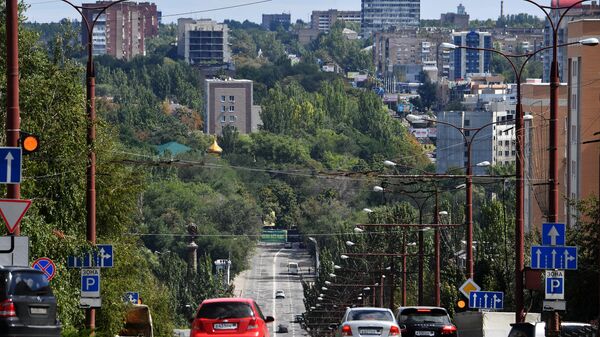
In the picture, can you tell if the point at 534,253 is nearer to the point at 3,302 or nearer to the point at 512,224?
the point at 3,302

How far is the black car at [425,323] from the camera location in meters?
40.5

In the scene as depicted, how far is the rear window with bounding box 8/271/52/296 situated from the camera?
30.0 meters

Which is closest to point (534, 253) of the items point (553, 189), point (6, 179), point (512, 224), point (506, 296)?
point (553, 189)

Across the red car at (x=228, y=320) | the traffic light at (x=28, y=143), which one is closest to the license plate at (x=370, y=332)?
the red car at (x=228, y=320)

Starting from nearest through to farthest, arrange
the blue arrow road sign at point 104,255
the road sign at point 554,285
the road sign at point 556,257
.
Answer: the road sign at point 554,285, the road sign at point 556,257, the blue arrow road sign at point 104,255

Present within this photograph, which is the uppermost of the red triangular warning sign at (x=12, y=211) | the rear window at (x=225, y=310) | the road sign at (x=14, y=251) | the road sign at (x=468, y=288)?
the red triangular warning sign at (x=12, y=211)

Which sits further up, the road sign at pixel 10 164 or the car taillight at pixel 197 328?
the road sign at pixel 10 164

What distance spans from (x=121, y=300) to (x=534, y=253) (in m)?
13.4

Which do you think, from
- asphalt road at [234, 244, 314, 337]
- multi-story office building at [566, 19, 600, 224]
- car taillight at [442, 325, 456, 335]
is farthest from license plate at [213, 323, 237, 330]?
asphalt road at [234, 244, 314, 337]

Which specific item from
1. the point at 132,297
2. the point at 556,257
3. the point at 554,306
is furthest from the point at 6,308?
the point at 132,297

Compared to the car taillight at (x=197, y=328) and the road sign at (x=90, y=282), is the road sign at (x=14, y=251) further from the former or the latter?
the road sign at (x=90, y=282)

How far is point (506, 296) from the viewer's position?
6994cm

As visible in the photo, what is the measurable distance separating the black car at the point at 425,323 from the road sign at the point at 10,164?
37.5 ft

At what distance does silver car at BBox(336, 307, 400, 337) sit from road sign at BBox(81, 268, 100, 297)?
5.88 metres
